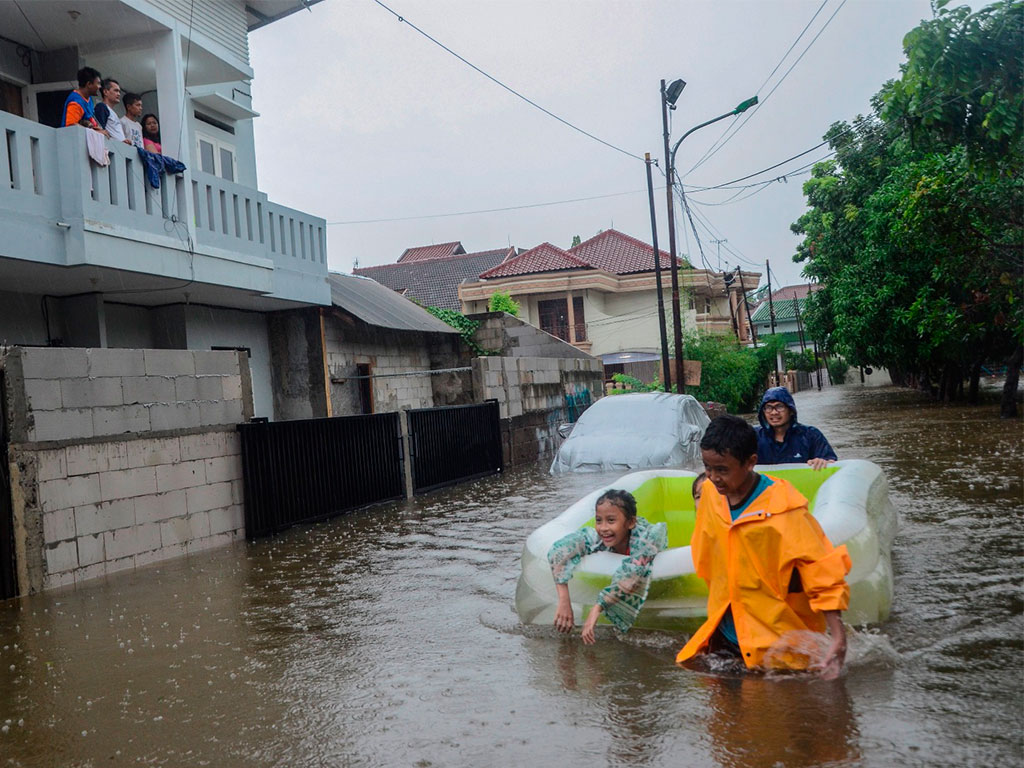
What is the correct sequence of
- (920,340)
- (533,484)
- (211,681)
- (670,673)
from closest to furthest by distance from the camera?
(670,673), (211,681), (533,484), (920,340)

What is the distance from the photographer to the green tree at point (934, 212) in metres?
8.06

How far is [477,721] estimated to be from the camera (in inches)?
166

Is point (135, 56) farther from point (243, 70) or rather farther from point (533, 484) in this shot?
point (533, 484)

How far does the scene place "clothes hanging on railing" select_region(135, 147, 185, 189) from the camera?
11875mm

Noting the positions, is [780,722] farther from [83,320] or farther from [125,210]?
[83,320]

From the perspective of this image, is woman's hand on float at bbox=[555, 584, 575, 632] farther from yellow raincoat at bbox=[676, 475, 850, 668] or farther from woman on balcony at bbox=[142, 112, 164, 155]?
woman on balcony at bbox=[142, 112, 164, 155]

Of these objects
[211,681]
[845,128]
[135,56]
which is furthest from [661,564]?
[845,128]

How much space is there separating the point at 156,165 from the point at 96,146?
108 centimetres

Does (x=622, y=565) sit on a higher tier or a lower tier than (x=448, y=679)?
higher

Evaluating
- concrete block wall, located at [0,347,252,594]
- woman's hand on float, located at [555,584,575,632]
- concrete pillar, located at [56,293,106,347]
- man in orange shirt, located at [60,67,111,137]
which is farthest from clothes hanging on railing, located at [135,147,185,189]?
woman's hand on float, located at [555,584,575,632]

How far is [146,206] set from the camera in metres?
12.0

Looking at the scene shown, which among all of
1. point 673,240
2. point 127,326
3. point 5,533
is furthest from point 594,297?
point 5,533

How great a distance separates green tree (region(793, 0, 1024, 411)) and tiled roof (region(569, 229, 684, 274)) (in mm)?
6478

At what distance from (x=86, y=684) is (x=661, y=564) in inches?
127
